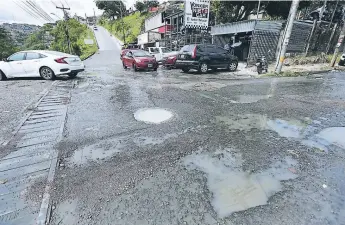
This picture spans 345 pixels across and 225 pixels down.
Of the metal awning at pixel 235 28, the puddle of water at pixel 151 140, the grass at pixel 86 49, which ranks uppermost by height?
the metal awning at pixel 235 28

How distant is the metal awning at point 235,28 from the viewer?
1602 cm

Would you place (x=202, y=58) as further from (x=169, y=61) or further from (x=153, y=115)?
(x=153, y=115)

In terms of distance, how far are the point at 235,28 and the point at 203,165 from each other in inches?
680

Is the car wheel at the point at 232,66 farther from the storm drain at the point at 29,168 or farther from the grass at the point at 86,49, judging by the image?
the grass at the point at 86,49

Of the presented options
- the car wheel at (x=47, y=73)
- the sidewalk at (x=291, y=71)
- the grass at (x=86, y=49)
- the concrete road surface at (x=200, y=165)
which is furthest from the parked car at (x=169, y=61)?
the grass at (x=86, y=49)

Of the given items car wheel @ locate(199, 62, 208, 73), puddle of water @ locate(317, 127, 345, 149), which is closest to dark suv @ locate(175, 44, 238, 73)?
car wheel @ locate(199, 62, 208, 73)

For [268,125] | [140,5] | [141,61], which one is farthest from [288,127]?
[140,5]

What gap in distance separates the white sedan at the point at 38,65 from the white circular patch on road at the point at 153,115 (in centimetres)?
645

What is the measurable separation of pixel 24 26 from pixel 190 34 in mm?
91343

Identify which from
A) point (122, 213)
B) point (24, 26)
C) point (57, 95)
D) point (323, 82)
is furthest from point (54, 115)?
point (24, 26)

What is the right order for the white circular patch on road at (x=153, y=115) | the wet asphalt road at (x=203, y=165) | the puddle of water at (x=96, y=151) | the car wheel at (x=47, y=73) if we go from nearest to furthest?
the wet asphalt road at (x=203, y=165) < the puddle of water at (x=96, y=151) < the white circular patch on road at (x=153, y=115) < the car wheel at (x=47, y=73)

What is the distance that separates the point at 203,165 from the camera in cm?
335

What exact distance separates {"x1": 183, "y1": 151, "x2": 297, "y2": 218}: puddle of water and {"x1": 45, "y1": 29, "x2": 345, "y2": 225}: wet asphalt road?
0.01m

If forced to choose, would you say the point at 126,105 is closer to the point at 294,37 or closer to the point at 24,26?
the point at 294,37
